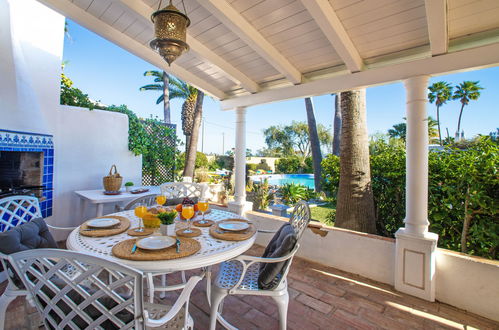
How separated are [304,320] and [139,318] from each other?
1.51 m

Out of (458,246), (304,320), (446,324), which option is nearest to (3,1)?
(304,320)

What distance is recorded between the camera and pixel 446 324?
1.95 meters

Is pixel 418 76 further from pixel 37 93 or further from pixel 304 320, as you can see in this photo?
pixel 37 93

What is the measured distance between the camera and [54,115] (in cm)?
336

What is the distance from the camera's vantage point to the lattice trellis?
5.00m

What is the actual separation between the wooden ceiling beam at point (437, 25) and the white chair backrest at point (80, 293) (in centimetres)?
242

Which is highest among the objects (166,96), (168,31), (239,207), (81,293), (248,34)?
(166,96)

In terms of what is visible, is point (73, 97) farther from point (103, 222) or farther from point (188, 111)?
point (188, 111)

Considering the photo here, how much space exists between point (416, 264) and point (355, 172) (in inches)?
55.8

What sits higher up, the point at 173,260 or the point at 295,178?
the point at 173,260

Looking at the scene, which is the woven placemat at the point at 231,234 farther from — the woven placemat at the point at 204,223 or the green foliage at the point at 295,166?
the green foliage at the point at 295,166

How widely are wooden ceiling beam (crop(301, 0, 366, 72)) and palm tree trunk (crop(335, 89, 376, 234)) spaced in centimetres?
117

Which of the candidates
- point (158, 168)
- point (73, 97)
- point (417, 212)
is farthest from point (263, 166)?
point (417, 212)

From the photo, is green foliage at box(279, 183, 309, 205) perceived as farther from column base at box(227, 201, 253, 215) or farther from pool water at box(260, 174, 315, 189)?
pool water at box(260, 174, 315, 189)
